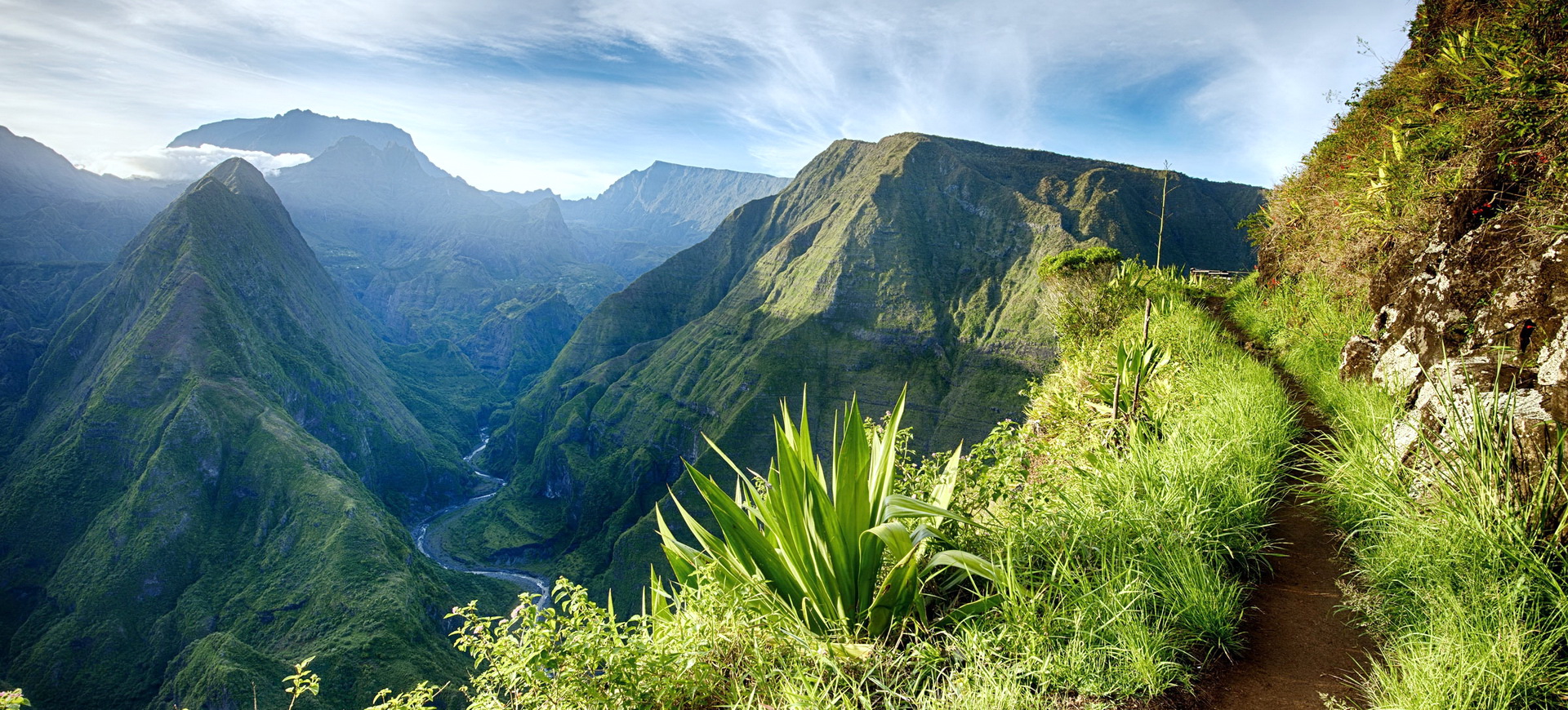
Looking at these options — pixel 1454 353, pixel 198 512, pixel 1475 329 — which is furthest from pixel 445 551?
pixel 1475 329

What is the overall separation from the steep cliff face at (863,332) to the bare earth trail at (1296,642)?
7850 centimetres

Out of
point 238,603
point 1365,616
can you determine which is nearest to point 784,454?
point 1365,616

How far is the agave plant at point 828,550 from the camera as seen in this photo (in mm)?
3010

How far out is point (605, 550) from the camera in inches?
3999

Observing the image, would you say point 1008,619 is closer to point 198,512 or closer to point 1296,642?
point 1296,642

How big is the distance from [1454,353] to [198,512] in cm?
11779

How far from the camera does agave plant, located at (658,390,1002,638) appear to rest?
3.01 metres

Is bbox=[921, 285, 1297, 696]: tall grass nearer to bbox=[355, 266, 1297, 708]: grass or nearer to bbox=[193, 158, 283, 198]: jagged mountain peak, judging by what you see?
bbox=[355, 266, 1297, 708]: grass

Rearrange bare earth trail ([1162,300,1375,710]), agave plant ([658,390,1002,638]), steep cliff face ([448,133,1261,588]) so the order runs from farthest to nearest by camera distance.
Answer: steep cliff face ([448,133,1261,588]) → agave plant ([658,390,1002,638]) → bare earth trail ([1162,300,1375,710])

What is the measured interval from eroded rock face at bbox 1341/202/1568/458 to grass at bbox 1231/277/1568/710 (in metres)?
0.12

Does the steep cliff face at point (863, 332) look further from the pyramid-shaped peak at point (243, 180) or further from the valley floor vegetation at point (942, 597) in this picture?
the pyramid-shaped peak at point (243, 180)

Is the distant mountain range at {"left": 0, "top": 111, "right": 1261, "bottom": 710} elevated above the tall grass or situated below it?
below

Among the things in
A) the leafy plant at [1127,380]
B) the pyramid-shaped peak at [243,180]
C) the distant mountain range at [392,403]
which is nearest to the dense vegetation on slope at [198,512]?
the distant mountain range at [392,403]

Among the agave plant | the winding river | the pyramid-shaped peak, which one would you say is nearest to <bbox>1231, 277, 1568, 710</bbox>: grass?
the agave plant
